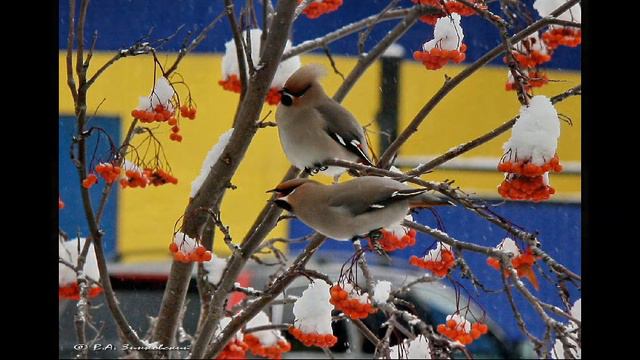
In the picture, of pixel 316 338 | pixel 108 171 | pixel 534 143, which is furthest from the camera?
pixel 108 171

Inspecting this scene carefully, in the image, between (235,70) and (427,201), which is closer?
(427,201)

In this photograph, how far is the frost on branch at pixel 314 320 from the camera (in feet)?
4.43

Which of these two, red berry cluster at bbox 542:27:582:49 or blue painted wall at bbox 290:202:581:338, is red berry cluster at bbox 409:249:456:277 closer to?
blue painted wall at bbox 290:202:581:338

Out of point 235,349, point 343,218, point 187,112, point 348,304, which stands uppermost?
point 187,112

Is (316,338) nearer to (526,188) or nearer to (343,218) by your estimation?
(343,218)

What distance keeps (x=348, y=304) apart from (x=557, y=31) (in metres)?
0.61

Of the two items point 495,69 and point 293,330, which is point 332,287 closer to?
point 293,330

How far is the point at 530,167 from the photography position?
42.2 inches

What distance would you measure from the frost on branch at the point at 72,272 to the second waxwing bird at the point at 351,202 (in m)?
0.58

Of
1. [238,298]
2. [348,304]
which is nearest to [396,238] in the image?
[348,304]

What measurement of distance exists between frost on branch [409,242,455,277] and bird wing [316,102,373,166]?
0.61 feet

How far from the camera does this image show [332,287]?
127 cm

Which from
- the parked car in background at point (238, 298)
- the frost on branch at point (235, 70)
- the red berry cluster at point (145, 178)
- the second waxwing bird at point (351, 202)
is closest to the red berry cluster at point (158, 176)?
the red berry cluster at point (145, 178)
